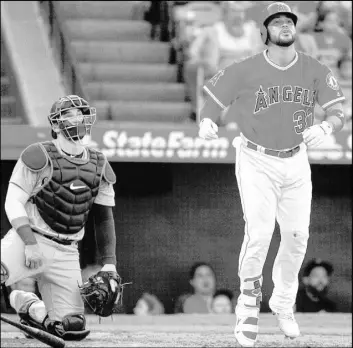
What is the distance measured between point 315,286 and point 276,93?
Result: 276 centimetres

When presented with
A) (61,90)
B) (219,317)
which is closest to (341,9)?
(61,90)

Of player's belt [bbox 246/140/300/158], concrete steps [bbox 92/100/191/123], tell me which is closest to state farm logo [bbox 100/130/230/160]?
player's belt [bbox 246/140/300/158]

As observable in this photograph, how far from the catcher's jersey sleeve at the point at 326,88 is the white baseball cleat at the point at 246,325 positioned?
3.21ft

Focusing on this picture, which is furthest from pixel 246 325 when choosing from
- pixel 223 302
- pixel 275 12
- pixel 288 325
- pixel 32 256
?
pixel 223 302

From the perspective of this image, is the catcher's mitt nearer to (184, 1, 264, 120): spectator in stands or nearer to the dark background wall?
the dark background wall

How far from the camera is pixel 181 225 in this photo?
27.6 ft

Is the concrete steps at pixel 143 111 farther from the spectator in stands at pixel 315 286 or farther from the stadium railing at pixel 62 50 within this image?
the spectator in stands at pixel 315 286

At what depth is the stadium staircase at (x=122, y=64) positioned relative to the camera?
10.2 meters

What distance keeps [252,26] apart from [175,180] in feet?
6.34

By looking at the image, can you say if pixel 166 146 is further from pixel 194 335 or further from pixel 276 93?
pixel 276 93

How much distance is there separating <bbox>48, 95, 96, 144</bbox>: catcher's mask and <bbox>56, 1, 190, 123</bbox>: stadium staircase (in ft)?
18.5

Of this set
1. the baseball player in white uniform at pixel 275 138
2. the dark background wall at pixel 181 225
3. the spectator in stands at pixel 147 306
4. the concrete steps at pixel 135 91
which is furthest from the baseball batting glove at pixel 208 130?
the concrete steps at pixel 135 91

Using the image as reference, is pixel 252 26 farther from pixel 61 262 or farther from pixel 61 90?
pixel 61 262

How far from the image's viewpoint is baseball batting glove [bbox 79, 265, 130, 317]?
4223mm
